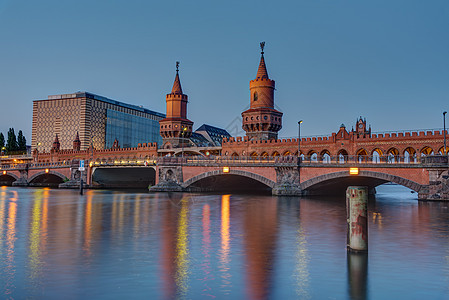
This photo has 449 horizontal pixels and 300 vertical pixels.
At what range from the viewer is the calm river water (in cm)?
1098

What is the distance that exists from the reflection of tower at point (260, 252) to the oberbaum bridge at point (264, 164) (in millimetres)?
22305

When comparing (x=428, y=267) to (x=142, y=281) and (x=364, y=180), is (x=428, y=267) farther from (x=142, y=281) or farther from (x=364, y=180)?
(x=364, y=180)

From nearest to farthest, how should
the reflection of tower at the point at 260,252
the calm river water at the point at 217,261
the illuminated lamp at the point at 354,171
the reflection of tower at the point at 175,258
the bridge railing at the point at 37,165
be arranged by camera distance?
the calm river water at the point at 217,261, the reflection of tower at the point at 175,258, the reflection of tower at the point at 260,252, the illuminated lamp at the point at 354,171, the bridge railing at the point at 37,165

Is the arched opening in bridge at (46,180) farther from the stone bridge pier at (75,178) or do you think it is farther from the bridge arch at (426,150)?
the bridge arch at (426,150)

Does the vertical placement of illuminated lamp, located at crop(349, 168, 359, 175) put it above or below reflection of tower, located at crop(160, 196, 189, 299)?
above

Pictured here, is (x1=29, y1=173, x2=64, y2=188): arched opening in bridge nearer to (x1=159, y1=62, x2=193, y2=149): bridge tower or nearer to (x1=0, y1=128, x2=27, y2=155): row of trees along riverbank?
(x1=159, y1=62, x2=193, y2=149): bridge tower

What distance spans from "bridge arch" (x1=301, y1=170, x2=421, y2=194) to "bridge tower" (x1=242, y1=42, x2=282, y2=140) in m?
27.7

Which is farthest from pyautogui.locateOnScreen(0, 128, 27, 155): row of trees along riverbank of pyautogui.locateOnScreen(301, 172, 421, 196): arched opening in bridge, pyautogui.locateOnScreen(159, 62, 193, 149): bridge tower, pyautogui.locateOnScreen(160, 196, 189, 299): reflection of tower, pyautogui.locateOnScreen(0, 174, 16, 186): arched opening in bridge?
pyautogui.locateOnScreen(160, 196, 189, 299): reflection of tower

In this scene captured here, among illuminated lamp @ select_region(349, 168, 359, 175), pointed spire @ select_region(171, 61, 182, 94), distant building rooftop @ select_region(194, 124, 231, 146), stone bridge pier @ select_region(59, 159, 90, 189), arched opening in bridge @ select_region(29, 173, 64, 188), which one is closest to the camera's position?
illuminated lamp @ select_region(349, 168, 359, 175)

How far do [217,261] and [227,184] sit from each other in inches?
2260

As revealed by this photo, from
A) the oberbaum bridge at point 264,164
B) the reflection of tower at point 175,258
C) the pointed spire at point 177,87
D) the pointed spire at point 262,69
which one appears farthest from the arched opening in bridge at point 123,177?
the reflection of tower at point 175,258

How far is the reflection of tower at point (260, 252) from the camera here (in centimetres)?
1134

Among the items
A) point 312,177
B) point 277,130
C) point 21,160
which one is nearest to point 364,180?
point 312,177

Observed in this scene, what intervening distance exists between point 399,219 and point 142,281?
72.3ft
